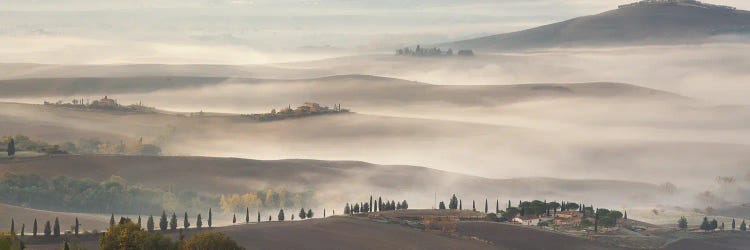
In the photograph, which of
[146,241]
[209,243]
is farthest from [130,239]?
[209,243]

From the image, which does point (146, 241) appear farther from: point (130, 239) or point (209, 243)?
point (209, 243)

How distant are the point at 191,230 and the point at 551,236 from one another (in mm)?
38946

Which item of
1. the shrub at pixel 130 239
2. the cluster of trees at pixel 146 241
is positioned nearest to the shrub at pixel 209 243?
the cluster of trees at pixel 146 241

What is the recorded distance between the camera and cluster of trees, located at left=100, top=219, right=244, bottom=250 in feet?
474

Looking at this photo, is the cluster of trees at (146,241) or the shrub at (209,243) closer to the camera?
the cluster of trees at (146,241)

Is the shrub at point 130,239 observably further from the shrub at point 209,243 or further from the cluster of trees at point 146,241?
the shrub at point 209,243

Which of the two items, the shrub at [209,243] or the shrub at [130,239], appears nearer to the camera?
the shrub at [130,239]

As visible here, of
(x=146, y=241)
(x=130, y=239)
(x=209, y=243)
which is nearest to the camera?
(x=130, y=239)

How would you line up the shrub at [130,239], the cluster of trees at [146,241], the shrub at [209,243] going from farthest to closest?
the shrub at [209,243]
the cluster of trees at [146,241]
the shrub at [130,239]

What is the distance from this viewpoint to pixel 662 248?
189750 mm

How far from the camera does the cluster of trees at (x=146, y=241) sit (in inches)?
5689

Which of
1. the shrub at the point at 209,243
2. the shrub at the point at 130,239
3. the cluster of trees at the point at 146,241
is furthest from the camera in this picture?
the shrub at the point at 209,243

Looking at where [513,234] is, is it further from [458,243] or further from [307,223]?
[307,223]

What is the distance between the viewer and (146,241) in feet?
477
